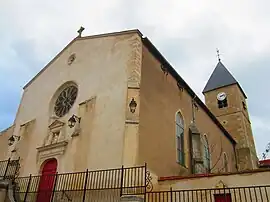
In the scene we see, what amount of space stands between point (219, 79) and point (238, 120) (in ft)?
19.2

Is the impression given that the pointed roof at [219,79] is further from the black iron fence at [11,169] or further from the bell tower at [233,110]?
the black iron fence at [11,169]

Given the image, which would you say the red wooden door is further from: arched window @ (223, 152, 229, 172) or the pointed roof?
the pointed roof

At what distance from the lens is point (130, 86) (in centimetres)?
1255

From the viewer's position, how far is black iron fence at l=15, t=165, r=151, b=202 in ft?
33.5

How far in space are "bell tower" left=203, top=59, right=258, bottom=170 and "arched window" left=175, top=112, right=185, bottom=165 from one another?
41.9ft

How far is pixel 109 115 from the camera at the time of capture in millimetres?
12562

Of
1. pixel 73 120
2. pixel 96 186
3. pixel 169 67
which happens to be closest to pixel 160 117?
pixel 169 67

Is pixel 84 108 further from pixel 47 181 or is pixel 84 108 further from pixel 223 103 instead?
pixel 223 103

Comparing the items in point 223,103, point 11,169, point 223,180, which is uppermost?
point 223,103

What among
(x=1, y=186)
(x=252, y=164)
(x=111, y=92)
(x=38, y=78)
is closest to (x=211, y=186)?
(x=111, y=92)

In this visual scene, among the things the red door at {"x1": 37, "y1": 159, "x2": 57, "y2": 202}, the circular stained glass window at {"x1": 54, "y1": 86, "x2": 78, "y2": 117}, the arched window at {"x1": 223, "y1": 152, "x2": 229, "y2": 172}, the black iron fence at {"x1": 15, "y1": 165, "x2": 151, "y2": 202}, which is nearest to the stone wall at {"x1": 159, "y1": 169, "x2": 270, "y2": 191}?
the black iron fence at {"x1": 15, "y1": 165, "x2": 151, "y2": 202}

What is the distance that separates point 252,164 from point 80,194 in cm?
1989

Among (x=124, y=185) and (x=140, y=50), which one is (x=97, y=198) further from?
(x=140, y=50)

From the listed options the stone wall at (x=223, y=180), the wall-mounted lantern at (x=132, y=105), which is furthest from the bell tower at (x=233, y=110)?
the wall-mounted lantern at (x=132, y=105)
